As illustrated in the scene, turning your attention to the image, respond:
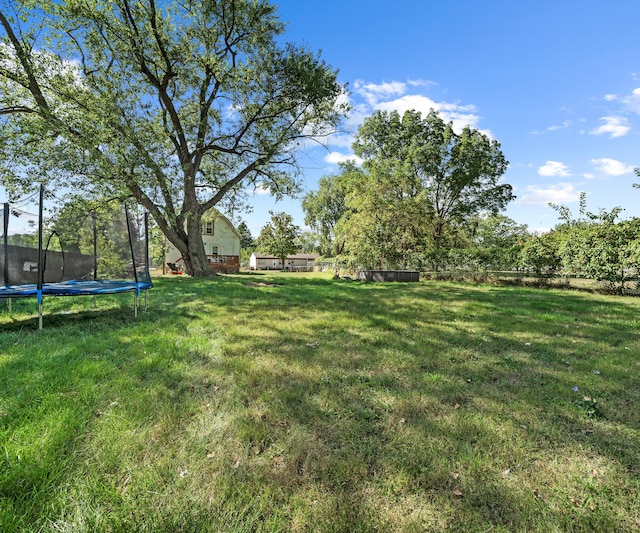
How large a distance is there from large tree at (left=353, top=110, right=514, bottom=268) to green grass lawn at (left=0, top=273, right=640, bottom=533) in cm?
1970

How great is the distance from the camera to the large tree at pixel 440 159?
2242cm

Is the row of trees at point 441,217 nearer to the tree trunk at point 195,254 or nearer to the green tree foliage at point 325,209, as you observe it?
the tree trunk at point 195,254

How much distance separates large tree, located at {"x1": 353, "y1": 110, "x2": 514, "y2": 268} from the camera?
73.6 feet

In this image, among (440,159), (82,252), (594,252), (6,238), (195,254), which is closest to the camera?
(6,238)

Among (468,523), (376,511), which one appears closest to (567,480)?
(468,523)

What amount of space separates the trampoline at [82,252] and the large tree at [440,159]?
1818cm

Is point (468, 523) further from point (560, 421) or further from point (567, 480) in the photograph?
point (560, 421)

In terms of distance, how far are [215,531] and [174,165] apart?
15195 millimetres

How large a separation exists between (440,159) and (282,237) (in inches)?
931

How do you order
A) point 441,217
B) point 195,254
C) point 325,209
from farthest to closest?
point 325,209
point 441,217
point 195,254

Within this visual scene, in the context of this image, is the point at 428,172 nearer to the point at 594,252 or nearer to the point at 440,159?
the point at 440,159

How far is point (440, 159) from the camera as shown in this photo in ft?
74.3

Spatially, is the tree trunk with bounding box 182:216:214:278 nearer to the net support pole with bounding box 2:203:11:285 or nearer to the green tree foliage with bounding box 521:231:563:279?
the net support pole with bounding box 2:203:11:285

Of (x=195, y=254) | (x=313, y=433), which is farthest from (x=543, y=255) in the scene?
(x=195, y=254)
